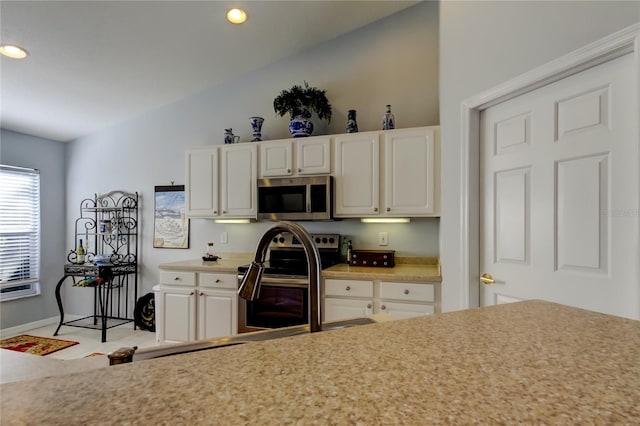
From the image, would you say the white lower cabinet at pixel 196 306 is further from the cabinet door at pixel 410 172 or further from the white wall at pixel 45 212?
the white wall at pixel 45 212

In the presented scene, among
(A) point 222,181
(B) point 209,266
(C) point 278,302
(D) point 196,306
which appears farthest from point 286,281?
(A) point 222,181

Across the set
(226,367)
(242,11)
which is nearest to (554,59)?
(226,367)

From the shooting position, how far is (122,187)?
4.26 meters

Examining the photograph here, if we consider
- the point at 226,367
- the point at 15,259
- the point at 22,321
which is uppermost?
the point at 226,367

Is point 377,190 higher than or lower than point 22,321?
higher

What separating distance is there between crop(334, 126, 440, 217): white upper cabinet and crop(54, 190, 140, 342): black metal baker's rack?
2.84 metres

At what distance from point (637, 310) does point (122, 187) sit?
4861mm

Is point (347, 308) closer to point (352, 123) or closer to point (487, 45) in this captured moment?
point (352, 123)

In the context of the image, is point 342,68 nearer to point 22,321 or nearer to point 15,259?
point 15,259

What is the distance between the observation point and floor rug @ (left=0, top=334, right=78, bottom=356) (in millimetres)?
3461

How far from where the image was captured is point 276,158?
10.3ft

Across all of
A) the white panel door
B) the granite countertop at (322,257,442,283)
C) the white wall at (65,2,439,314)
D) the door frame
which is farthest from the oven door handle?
the white panel door

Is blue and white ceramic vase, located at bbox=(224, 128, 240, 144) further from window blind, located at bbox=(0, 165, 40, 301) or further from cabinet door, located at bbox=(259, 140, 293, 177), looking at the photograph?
window blind, located at bbox=(0, 165, 40, 301)

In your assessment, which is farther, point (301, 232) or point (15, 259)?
point (15, 259)
